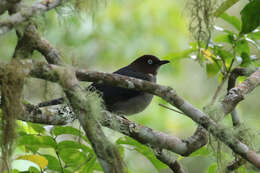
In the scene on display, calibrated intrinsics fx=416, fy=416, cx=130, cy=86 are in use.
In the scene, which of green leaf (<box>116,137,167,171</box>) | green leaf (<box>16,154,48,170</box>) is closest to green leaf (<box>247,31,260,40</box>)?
green leaf (<box>116,137,167,171</box>)

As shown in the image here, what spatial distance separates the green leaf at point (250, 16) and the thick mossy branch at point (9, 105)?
1.98 metres

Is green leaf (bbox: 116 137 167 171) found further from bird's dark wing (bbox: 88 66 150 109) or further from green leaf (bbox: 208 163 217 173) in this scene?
bird's dark wing (bbox: 88 66 150 109)

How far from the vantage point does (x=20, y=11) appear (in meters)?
2.46

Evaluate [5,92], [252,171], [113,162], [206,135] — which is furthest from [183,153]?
[5,92]

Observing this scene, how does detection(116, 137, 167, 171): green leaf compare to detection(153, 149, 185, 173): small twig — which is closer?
detection(116, 137, 167, 171): green leaf

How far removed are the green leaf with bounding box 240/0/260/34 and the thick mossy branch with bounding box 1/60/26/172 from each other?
6.48ft

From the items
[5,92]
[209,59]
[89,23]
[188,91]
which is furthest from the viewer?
[188,91]

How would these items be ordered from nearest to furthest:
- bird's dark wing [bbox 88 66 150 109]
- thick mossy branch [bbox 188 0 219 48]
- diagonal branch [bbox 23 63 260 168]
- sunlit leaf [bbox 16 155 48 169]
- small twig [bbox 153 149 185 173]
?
Result: diagonal branch [bbox 23 63 260 168] < sunlit leaf [bbox 16 155 48 169] < small twig [bbox 153 149 185 173] < thick mossy branch [bbox 188 0 219 48] < bird's dark wing [bbox 88 66 150 109]

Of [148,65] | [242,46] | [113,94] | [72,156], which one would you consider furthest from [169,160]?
[148,65]

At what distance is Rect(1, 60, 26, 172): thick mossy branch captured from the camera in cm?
231

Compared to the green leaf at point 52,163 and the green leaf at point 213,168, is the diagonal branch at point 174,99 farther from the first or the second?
the green leaf at point 52,163

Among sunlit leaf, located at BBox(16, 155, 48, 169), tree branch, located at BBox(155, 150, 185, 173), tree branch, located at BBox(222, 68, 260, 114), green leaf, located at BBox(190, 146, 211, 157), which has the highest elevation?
tree branch, located at BBox(222, 68, 260, 114)

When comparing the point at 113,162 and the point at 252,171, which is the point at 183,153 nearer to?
the point at 252,171

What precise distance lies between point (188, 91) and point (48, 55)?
29.6 ft
